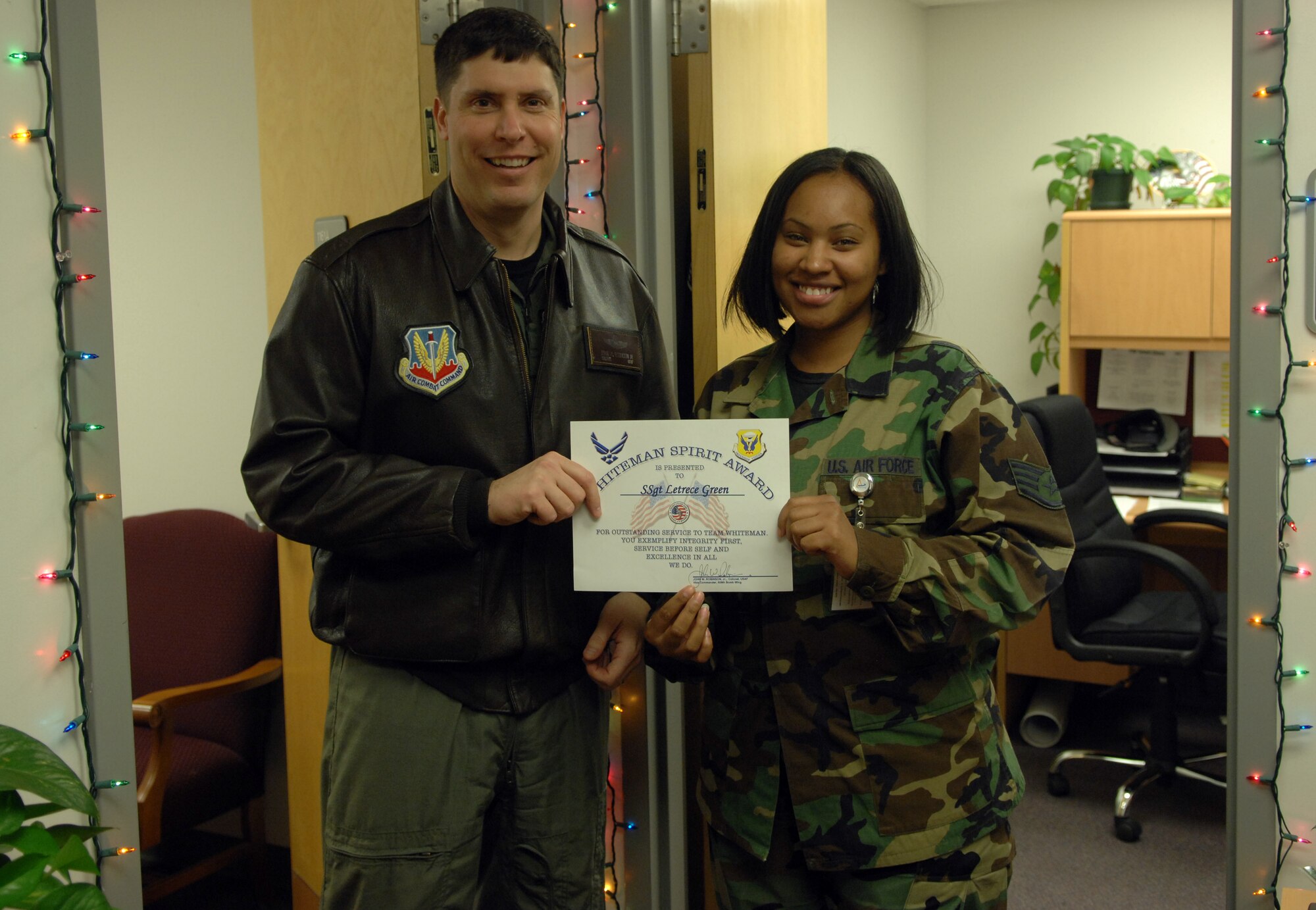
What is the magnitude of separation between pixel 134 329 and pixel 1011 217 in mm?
3422

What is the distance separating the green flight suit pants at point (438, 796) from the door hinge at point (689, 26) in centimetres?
118

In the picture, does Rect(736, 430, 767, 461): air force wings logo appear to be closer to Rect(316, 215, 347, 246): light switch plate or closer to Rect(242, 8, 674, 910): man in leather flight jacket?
Rect(242, 8, 674, 910): man in leather flight jacket

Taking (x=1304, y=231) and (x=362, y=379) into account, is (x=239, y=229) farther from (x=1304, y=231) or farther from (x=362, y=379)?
(x=1304, y=231)

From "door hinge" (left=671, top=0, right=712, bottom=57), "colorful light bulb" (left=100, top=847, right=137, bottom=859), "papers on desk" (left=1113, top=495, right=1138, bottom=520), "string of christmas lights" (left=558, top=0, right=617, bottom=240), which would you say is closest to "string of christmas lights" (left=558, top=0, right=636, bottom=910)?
"string of christmas lights" (left=558, top=0, right=617, bottom=240)

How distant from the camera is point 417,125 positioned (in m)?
1.90

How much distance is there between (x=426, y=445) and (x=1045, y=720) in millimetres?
2903

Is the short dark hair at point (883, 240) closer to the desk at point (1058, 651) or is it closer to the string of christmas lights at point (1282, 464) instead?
the string of christmas lights at point (1282, 464)

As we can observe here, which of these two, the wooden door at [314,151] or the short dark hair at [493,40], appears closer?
the short dark hair at [493,40]

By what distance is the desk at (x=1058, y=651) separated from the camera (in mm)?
3594

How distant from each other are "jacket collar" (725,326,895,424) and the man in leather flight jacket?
0.22 metres

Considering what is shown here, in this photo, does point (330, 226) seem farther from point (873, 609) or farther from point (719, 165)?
point (873, 609)

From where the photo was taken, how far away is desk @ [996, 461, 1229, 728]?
141 inches

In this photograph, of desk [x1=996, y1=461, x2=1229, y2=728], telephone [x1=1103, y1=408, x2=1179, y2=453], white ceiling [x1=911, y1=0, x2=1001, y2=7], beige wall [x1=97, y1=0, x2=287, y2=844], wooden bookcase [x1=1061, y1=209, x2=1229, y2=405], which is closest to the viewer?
beige wall [x1=97, y1=0, x2=287, y2=844]
